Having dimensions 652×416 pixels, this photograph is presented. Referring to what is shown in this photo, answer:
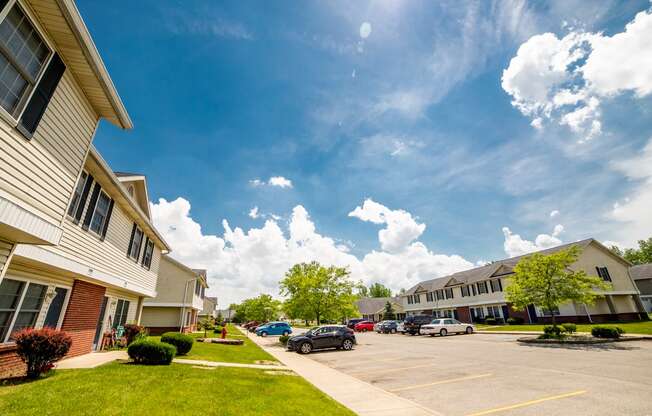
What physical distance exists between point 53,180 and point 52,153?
1.89ft

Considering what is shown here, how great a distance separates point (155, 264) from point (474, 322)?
42201 mm

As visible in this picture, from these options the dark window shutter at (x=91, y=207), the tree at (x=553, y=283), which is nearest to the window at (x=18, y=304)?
the dark window shutter at (x=91, y=207)

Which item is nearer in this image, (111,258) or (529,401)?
(529,401)

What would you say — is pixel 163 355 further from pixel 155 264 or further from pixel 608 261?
pixel 608 261

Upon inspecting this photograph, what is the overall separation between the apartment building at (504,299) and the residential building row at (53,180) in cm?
2773

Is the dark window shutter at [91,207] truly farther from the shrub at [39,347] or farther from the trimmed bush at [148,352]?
the trimmed bush at [148,352]

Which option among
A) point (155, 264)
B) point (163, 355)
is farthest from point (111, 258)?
point (155, 264)

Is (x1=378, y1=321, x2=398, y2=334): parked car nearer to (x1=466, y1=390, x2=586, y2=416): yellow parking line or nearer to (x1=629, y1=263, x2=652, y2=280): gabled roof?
(x1=466, y1=390, x2=586, y2=416): yellow parking line

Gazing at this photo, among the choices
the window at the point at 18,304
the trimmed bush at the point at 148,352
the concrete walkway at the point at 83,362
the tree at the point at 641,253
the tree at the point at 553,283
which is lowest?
the concrete walkway at the point at 83,362

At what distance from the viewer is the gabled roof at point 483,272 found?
3645 cm

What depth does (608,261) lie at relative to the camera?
114 feet

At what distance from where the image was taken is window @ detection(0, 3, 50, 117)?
5203 millimetres

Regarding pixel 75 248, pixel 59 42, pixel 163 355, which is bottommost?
pixel 163 355

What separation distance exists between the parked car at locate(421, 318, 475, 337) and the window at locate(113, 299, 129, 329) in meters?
25.4
